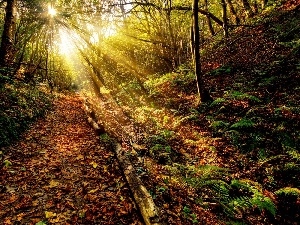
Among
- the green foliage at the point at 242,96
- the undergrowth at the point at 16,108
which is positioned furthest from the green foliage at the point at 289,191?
the undergrowth at the point at 16,108

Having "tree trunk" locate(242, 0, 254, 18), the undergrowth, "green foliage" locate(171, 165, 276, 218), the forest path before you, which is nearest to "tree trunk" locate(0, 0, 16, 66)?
the undergrowth

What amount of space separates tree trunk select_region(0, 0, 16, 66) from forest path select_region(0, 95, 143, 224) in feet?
13.1

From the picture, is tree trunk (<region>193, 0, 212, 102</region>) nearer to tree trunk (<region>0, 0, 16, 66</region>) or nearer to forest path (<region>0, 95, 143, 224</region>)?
forest path (<region>0, 95, 143, 224</region>)

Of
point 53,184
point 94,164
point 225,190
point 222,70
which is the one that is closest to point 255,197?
point 225,190

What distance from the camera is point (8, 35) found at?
11398 mm

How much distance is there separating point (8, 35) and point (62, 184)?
8.13 m

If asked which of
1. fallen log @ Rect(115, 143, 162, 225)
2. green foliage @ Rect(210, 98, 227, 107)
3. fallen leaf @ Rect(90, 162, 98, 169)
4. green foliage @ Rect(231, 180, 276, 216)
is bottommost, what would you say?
green foliage @ Rect(231, 180, 276, 216)

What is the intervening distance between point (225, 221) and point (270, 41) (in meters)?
10.8

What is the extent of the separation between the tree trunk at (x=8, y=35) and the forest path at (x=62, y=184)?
399 centimetres

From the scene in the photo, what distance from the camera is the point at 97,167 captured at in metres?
7.10

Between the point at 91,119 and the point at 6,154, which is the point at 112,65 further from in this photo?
the point at 6,154

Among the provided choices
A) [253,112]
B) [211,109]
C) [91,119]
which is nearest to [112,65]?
[91,119]

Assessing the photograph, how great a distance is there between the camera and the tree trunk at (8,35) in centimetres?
1133

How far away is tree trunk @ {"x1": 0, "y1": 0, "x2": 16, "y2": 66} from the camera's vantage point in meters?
11.3
